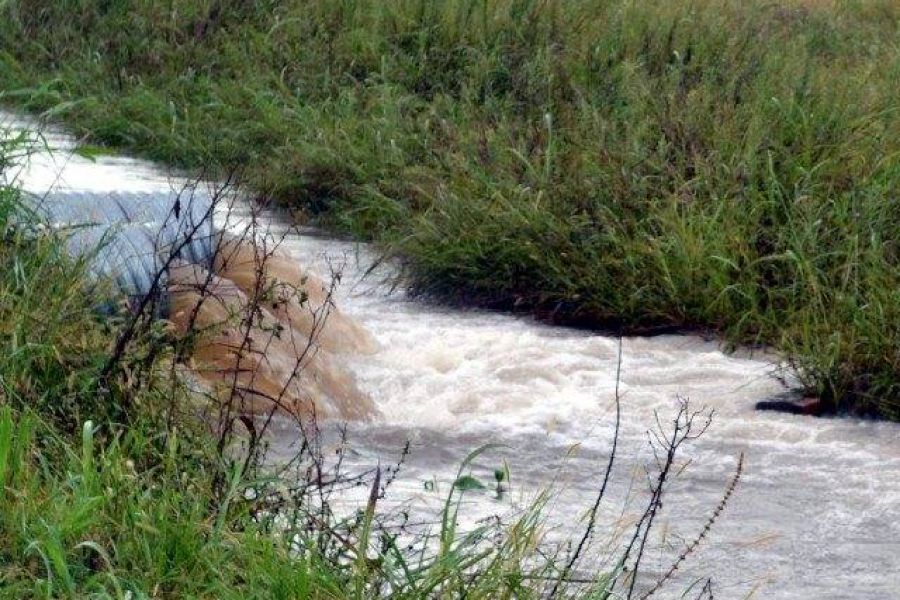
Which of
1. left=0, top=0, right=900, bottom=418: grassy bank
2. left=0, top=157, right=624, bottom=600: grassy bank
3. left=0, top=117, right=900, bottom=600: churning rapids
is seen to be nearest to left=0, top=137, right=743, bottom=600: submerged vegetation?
left=0, top=157, right=624, bottom=600: grassy bank

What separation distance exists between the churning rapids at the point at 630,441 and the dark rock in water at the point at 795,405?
0.20 ft

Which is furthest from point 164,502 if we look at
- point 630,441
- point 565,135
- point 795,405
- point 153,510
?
Answer: point 565,135

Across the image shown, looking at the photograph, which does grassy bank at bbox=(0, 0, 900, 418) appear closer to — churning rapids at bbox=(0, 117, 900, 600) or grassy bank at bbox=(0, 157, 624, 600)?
churning rapids at bbox=(0, 117, 900, 600)

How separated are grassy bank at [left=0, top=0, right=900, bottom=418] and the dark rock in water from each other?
0.23 feet

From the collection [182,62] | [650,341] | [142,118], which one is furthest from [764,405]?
[182,62]

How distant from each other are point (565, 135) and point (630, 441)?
3.06 metres

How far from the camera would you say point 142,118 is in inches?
423

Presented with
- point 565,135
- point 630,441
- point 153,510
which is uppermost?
point 153,510

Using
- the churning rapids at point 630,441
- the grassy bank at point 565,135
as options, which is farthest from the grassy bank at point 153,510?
the grassy bank at point 565,135

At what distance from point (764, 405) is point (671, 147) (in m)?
1.99

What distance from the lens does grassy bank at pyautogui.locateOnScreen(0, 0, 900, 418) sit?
6922 millimetres

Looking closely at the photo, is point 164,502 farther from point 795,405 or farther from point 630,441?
point 795,405

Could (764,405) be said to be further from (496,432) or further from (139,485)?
(139,485)

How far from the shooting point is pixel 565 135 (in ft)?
27.7
